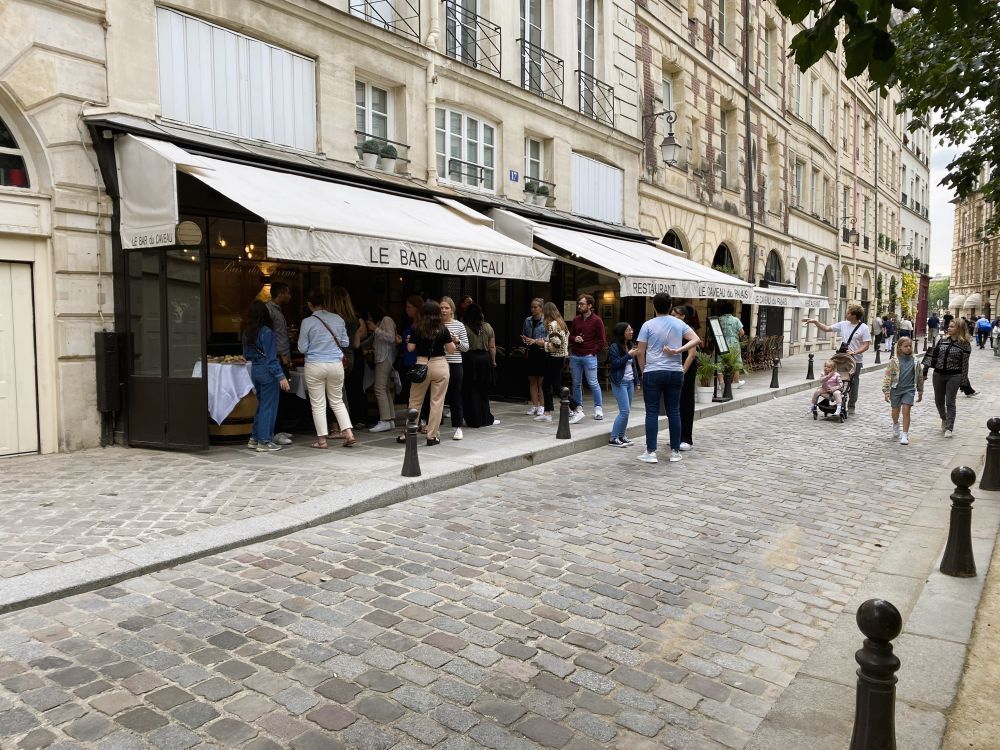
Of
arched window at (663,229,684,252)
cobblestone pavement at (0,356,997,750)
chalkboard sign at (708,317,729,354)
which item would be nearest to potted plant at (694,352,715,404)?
chalkboard sign at (708,317,729,354)

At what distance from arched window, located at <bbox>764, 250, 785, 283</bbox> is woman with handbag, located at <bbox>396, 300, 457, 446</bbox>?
19.5 meters

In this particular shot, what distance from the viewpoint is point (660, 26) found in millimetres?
17703

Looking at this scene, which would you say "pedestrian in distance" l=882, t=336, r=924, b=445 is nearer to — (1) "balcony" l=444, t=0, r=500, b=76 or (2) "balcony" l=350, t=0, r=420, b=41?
(1) "balcony" l=444, t=0, r=500, b=76

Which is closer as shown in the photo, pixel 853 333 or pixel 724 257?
pixel 853 333

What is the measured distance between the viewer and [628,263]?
12.6 m

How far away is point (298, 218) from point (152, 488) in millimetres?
2821

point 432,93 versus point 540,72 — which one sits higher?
point 540,72

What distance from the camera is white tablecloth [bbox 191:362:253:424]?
7996 mm

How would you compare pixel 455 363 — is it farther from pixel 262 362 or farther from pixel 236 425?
pixel 236 425

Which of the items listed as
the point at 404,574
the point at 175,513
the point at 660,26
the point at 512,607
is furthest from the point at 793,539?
the point at 660,26

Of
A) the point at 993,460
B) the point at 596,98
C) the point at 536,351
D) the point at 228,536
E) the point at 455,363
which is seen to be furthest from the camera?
the point at 596,98

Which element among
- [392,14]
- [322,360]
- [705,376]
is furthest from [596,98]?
[322,360]

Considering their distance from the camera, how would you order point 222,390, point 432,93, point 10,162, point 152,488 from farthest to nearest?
1. point 432,93
2. point 222,390
3. point 10,162
4. point 152,488

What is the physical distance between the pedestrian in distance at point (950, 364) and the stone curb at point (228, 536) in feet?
19.0
